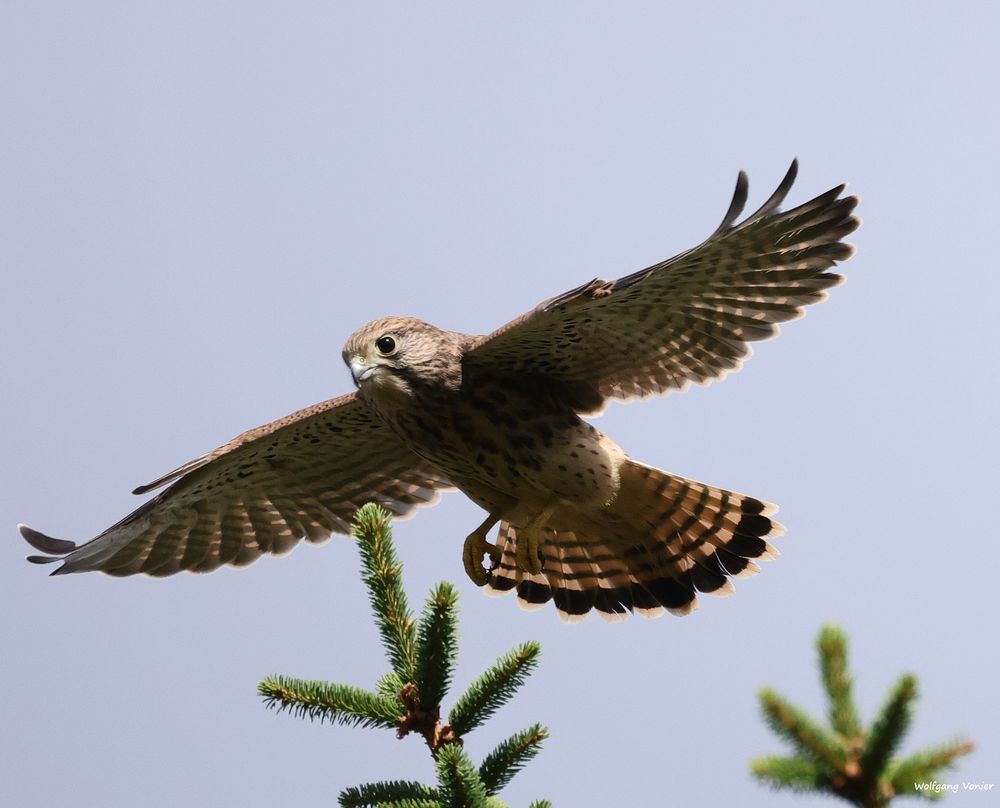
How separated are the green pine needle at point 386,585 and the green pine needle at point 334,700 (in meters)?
0.16

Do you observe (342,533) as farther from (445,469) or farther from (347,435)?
(445,469)

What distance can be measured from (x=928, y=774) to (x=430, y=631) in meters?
1.43

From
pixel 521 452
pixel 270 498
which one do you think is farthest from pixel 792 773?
pixel 270 498

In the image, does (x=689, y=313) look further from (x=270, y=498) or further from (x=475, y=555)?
(x=270, y=498)

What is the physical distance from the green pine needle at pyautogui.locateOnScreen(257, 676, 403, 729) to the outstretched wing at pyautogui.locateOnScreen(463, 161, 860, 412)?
75.1 inches

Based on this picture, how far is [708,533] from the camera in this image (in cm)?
572

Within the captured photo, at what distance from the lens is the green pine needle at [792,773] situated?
6.88ft

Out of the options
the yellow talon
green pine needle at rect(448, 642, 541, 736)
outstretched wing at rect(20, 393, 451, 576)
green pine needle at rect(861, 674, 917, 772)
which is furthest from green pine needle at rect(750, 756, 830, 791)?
outstretched wing at rect(20, 393, 451, 576)

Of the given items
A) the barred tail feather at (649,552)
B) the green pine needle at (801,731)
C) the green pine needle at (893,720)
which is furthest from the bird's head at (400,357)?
the green pine needle at (893,720)

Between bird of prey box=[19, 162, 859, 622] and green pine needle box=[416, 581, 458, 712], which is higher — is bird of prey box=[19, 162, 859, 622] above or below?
above

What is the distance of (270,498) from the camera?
20.5ft

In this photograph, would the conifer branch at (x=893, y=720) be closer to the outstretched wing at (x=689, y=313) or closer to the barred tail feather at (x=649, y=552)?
the outstretched wing at (x=689, y=313)

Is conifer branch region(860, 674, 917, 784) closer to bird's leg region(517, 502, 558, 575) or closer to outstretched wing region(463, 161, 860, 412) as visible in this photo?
outstretched wing region(463, 161, 860, 412)

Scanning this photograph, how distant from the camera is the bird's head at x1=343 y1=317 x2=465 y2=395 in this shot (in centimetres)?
503
